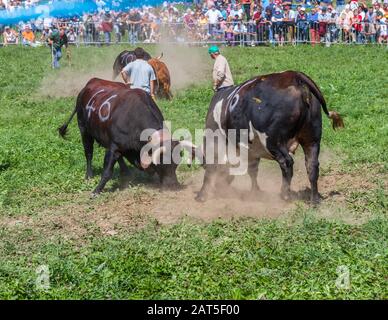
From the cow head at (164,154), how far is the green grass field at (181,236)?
0.29 metres

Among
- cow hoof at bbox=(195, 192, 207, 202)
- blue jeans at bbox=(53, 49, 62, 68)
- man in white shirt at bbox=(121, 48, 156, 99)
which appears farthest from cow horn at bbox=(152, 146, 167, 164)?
blue jeans at bbox=(53, 49, 62, 68)

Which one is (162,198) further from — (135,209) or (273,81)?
(273,81)

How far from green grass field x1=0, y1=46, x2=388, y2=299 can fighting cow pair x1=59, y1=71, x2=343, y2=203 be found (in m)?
0.56

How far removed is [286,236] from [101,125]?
467 centimetres

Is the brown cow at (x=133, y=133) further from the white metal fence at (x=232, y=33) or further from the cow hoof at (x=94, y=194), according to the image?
the white metal fence at (x=232, y=33)

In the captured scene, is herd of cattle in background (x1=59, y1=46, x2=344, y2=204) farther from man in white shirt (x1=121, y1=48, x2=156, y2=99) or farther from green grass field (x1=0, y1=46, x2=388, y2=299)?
man in white shirt (x1=121, y1=48, x2=156, y2=99)

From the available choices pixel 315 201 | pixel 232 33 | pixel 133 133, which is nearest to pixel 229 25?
pixel 232 33

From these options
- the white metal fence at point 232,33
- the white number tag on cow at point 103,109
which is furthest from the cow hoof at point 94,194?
the white metal fence at point 232,33

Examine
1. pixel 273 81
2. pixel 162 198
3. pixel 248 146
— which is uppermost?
pixel 273 81

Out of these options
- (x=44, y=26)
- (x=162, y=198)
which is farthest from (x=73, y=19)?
(x=162, y=198)

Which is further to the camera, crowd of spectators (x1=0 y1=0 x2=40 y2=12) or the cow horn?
crowd of spectators (x1=0 y1=0 x2=40 y2=12)

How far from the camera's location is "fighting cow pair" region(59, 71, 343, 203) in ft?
35.5

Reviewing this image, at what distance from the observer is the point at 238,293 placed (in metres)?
7.30

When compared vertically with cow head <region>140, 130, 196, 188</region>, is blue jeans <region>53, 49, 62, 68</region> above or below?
above
